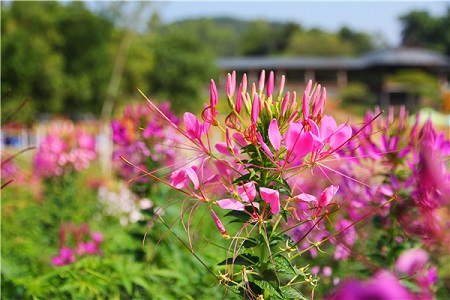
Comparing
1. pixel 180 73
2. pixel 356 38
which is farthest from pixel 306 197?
pixel 356 38

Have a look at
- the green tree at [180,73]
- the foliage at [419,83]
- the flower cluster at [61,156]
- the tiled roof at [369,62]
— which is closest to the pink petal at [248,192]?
the flower cluster at [61,156]

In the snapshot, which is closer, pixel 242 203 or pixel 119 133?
pixel 242 203

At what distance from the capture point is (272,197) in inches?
40.8

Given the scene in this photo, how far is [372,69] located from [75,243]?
1593 inches

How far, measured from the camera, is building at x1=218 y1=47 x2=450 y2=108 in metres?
40.1

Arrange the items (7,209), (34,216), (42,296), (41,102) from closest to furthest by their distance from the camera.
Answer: (42,296), (7,209), (34,216), (41,102)

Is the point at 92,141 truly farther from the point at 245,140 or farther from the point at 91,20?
the point at 91,20

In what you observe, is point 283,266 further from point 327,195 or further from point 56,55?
point 56,55

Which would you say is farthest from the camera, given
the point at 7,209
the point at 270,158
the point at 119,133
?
the point at 7,209

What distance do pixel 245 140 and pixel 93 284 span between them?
1131 millimetres

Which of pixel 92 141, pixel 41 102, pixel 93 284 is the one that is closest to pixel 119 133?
pixel 93 284

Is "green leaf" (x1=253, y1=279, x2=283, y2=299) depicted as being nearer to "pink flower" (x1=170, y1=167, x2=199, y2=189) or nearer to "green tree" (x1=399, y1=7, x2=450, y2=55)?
"pink flower" (x1=170, y1=167, x2=199, y2=189)

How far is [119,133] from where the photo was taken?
3.06 m

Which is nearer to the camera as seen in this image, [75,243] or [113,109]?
[75,243]
